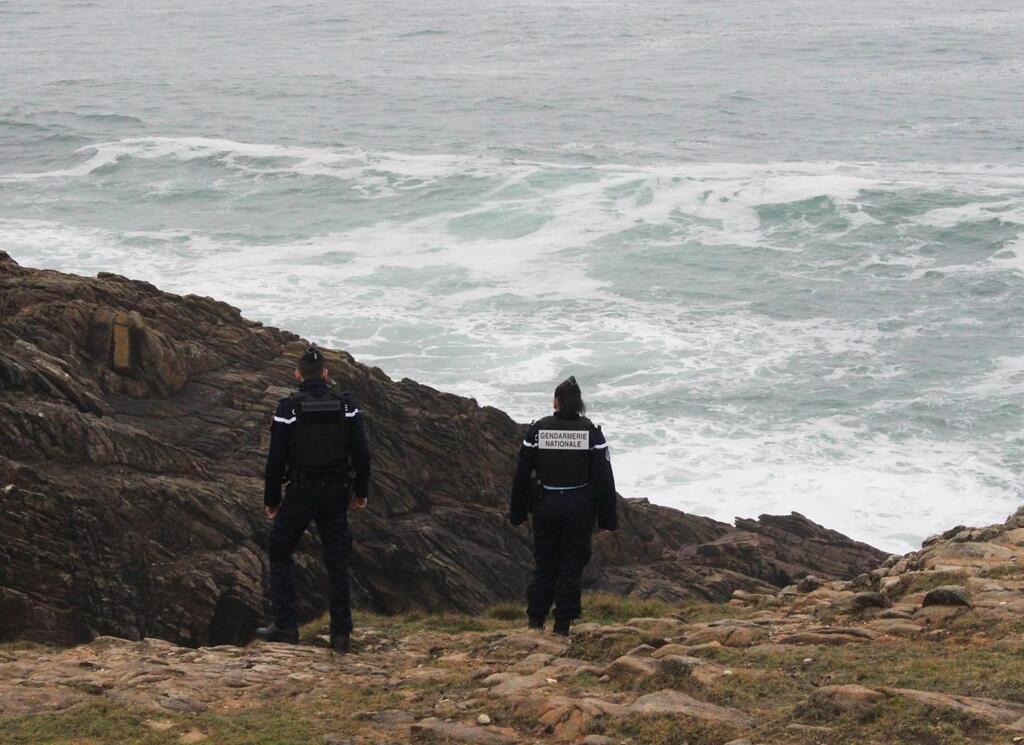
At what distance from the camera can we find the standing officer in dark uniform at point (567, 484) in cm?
891

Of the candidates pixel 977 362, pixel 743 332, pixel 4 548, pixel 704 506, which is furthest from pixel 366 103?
Answer: pixel 4 548

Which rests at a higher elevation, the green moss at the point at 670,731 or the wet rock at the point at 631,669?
the green moss at the point at 670,731

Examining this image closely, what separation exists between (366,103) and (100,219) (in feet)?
74.2

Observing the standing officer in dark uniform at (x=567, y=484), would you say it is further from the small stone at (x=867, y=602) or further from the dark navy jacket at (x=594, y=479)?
the small stone at (x=867, y=602)

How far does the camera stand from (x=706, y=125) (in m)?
53.6

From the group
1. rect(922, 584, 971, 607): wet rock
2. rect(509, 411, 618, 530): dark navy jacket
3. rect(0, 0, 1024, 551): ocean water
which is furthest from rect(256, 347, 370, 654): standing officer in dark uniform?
rect(0, 0, 1024, 551): ocean water

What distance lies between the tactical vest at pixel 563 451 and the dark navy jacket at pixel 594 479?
0.12 ft

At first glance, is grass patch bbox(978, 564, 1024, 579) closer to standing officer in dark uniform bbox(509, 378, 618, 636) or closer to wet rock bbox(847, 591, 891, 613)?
wet rock bbox(847, 591, 891, 613)

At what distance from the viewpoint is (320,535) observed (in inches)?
353

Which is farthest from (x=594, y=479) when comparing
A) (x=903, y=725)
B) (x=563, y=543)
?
(x=903, y=725)

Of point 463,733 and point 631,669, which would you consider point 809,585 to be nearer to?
point 631,669

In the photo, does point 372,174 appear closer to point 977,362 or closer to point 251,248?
point 251,248

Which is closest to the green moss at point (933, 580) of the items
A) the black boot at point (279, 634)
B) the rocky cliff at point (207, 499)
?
the rocky cliff at point (207, 499)

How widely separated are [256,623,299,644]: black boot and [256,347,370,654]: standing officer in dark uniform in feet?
0.62
